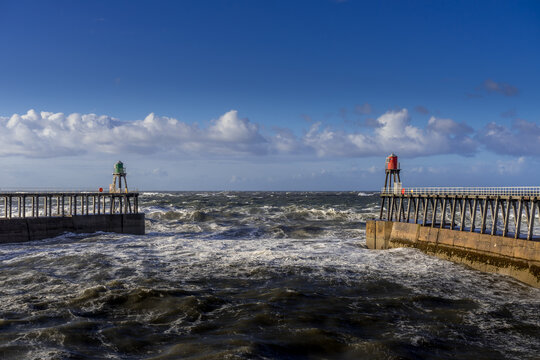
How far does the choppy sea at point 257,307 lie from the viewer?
11.6 m

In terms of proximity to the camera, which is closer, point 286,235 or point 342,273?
point 342,273

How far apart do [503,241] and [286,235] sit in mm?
22136

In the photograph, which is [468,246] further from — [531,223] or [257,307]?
[257,307]

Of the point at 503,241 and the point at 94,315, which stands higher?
the point at 503,241

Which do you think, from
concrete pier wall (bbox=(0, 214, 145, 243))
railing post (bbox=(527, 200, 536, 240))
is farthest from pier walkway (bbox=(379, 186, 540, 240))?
concrete pier wall (bbox=(0, 214, 145, 243))

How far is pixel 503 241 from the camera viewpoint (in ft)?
73.2

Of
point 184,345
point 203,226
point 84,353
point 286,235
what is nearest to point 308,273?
point 184,345

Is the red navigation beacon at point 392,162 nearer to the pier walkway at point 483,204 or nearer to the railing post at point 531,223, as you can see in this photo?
the pier walkway at point 483,204

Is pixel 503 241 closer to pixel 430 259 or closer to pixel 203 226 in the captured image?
pixel 430 259

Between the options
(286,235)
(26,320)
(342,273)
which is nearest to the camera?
(26,320)

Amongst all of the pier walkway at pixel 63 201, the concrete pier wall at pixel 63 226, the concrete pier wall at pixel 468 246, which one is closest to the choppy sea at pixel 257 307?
the concrete pier wall at pixel 468 246

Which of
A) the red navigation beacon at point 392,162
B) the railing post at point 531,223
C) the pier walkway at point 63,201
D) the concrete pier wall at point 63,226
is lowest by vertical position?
the concrete pier wall at point 63,226

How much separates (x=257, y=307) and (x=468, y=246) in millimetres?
14731

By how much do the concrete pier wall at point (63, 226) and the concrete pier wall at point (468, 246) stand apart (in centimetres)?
2188
